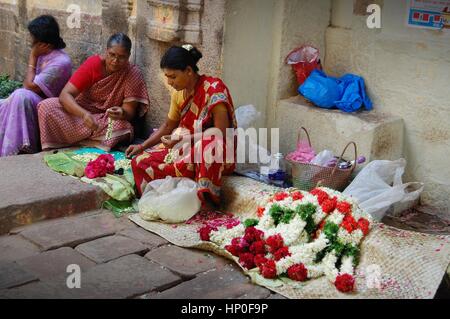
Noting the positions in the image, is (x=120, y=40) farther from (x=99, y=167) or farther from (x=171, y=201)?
(x=171, y=201)

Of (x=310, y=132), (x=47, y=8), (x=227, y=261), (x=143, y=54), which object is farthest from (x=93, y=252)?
(x=47, y=8)

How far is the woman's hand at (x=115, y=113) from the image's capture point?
5879 millimetres

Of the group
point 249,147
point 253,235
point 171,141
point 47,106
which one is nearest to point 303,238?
point 253,235

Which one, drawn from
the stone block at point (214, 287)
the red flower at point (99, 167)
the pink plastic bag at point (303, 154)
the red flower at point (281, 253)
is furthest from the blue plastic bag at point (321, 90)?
the stone block at point (214, 287)

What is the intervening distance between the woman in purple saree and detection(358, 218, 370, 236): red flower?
3346 millimetres

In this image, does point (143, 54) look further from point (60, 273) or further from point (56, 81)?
point (60, 273)

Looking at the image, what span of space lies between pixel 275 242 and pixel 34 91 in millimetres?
3315

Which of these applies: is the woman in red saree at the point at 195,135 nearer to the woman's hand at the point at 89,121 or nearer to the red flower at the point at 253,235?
the red flower at the point at 253,235

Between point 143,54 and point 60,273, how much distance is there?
2.87 meters

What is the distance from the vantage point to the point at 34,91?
617 centimetres

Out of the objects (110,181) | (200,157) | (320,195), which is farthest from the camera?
(110,181)

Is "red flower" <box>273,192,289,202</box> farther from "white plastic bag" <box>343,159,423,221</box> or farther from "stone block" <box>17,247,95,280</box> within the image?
"stone block" <box>17,247,95,280</box>

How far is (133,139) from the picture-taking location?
6270mm

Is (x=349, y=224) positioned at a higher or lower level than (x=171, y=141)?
lower
